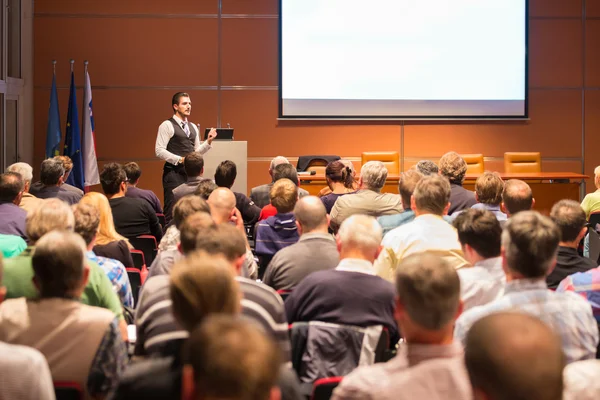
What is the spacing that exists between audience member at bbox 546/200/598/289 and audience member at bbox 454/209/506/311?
0.46 metres

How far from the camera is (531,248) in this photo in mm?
2623

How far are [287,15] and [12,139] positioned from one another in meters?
3.78

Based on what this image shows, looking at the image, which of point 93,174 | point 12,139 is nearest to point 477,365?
point 93,174

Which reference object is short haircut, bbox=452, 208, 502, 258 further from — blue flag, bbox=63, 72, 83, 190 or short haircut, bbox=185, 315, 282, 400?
blue flag, bbox=63, 72, 83, 190

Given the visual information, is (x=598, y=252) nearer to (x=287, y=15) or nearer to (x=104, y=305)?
(x=104, y=305)

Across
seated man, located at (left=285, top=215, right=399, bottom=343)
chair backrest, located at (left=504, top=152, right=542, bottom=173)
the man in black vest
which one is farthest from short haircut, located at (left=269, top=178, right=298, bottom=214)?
chair backrest, located at (left=504, top=152, right=542, bottom=173)

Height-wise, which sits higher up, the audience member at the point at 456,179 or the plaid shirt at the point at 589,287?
the audience member at the point at 456,179

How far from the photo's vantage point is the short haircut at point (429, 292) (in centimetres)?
195

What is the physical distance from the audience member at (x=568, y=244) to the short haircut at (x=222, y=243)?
160 centimetres

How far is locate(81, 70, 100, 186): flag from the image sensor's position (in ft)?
29.7

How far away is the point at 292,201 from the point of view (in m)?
4.69

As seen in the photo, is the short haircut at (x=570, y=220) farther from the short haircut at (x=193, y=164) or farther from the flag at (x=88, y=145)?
the flag at (x=88, y=145)

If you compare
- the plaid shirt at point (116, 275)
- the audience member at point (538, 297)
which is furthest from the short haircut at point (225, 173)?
the audience member at point (538, 297)

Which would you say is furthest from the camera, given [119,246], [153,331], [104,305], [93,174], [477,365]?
[93,174]
